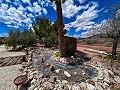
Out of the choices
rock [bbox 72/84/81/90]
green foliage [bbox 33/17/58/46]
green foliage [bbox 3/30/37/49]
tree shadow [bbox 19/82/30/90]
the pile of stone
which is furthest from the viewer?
green foliage [bbox 33/17/58/46]

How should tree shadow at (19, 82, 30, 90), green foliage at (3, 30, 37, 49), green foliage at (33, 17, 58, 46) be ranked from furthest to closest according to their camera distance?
green foliage at (33, 17, 58, 46) < green foliage at (3, 30, 37, 49) < tree shadow at (19, 82, 30, 90)

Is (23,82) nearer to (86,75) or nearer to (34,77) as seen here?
(34,77)

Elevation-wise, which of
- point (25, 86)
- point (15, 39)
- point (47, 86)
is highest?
point (15, 39)

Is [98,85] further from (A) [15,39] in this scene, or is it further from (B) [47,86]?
(A) [15,39]

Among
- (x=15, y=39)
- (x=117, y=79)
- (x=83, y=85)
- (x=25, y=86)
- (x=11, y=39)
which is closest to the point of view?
(x=83, y=85)

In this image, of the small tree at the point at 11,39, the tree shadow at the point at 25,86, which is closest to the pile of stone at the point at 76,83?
the tree shadow at the point at 25,86

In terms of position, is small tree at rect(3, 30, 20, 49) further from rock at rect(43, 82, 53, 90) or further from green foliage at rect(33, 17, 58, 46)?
rock at rect(43, 82, 53, 90)

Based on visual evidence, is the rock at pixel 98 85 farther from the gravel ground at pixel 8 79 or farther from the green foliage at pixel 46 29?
the green foliage at pixel 46 29

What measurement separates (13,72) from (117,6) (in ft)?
36.8

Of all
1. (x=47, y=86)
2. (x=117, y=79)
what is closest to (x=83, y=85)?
(x=47, y=86)

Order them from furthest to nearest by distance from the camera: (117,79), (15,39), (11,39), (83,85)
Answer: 1. (15,39)
2. (11,39)
3. (117,79)
4. (83,85)

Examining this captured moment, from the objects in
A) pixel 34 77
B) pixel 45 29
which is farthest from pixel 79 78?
pixel 45 29

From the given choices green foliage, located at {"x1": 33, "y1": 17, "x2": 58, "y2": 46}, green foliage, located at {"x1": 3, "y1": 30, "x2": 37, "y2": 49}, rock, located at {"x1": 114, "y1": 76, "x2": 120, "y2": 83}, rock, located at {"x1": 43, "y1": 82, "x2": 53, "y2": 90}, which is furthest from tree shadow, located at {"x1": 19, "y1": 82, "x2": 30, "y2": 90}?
green foliage, located at {"x1": 33, "y1": 17, "x2": 58, "y2": 46}

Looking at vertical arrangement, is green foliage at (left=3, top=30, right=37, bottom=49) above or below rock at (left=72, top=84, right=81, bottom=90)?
above
